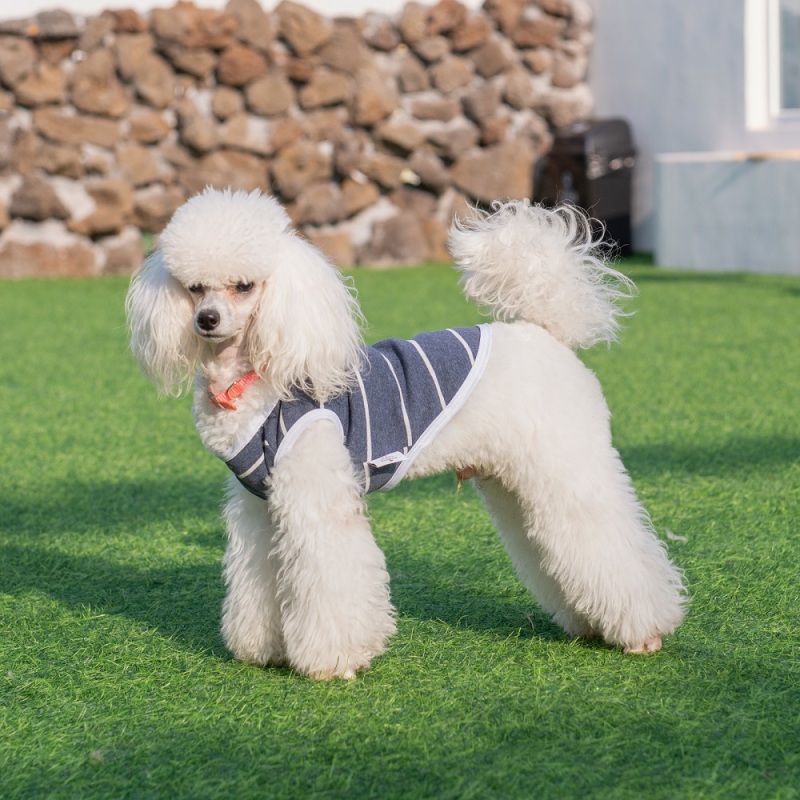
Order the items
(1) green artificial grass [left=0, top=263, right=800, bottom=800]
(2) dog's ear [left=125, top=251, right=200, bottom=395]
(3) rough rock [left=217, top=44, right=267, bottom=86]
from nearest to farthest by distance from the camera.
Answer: (1) green artificial grass [left=0, top=263, right=800, bottom=800]
(2) dog's ear [left=125, top=251, right=200, bottom=395]
(3) rough rock [left=217, top=44, right=267, bottom=86]

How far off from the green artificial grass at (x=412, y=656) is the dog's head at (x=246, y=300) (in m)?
0.65

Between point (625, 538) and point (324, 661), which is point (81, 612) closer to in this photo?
point (324, 661)

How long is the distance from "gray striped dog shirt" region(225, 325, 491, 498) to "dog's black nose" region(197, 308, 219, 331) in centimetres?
22

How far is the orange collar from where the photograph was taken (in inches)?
97.2

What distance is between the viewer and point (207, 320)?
2.34 metres

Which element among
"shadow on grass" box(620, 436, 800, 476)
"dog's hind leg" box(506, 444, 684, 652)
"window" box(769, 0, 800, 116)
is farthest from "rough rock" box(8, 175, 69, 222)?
"dog's hind leg" box(506, 444, 684, 652)

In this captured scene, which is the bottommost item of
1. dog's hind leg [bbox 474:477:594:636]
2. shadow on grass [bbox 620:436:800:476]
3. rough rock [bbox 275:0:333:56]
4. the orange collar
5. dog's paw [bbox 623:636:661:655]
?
shadow on grass [bbox 620:436:800:476]

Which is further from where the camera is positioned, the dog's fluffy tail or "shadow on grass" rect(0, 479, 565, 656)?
"shadow on grass" rect(0, 479, 565, 656)

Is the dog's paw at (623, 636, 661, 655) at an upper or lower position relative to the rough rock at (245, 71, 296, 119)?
lower

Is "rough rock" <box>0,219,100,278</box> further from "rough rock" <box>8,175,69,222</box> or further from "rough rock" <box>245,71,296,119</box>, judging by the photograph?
"rough rock" <box>245,71,296,119</box>

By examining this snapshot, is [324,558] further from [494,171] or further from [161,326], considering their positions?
[494,171]

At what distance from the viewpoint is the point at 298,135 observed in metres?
10.4

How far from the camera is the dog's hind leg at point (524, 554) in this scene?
8.77 feet

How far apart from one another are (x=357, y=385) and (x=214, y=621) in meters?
0.77
